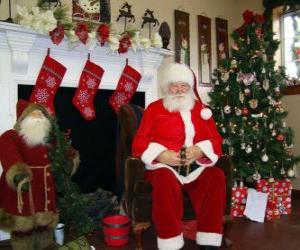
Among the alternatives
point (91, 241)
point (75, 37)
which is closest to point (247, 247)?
point (91, 241)

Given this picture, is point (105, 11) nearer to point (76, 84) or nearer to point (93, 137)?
point (76, 84)

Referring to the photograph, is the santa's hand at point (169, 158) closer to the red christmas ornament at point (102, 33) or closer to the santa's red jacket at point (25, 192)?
the santa's red jacket at point (25, 192)

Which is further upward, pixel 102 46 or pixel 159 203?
pixel 102 46

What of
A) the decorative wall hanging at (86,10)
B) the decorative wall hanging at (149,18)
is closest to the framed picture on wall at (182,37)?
the decorative wall hanging at (149,18)

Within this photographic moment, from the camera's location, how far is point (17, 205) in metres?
2.10

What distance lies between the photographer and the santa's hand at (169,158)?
7.07 ft

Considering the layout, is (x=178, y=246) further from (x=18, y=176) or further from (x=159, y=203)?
(x=18, y=176)

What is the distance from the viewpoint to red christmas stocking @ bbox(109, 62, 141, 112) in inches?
125

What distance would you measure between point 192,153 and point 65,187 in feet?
2.90

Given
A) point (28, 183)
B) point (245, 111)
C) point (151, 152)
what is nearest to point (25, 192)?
point (28, 183)

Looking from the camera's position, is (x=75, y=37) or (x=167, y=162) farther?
(x=75, y=37)

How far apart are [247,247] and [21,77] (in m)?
2.01

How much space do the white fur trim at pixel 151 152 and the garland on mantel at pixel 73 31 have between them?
Answer: 1050 mm

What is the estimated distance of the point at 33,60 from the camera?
2.72 metres
